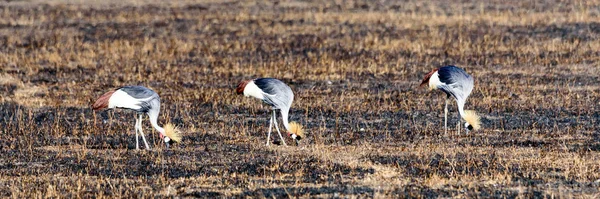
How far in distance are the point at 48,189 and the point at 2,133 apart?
162 inches

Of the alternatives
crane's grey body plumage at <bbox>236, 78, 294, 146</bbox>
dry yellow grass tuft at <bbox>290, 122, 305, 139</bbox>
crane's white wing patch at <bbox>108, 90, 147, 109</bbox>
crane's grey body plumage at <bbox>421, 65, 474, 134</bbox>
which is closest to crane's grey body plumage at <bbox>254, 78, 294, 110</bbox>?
crane's grey body plumage at <bbox>236, 78, 294, 146</bbox>

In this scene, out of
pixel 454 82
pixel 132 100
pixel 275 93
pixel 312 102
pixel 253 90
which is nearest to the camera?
pixel 132 100

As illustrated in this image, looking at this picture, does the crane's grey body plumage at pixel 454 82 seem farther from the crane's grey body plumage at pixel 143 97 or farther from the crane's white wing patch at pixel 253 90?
the crane's grey body plumage at pixel 143 97

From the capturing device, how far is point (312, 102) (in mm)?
16391

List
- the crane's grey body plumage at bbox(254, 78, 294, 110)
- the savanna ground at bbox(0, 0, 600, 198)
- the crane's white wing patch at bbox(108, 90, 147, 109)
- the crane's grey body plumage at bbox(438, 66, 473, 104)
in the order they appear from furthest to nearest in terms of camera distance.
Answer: the crane's grey body plumage at bbox(438, 66, 473, 104) → the crane's grey body plumage at bbox(254, 78, 294, 110) → the crane's white wing patch at bbox(108, 90, 147, 109) → the savanna ground at bbox(0, 0, 600, 198)

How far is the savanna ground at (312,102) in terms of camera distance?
10484 mm

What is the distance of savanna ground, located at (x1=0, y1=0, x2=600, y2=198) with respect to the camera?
10.5 meters

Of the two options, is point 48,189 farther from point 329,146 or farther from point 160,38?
point 160,38

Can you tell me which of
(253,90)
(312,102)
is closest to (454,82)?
(253,90)

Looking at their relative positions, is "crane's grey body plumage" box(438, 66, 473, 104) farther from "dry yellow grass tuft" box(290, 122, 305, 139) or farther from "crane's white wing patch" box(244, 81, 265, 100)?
"crane's white wing patch" box(244, 81, 265, 100)

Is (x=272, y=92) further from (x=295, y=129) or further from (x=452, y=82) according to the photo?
(x=452, y=82)

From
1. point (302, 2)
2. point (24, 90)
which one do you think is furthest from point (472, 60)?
point (302, 2)

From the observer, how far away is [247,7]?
33750mm

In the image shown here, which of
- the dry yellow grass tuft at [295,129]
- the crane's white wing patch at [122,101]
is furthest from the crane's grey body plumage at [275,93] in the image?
the crane's white wing patch at [122,101]
